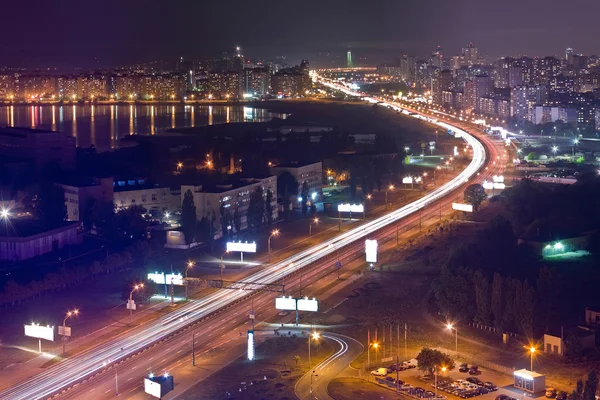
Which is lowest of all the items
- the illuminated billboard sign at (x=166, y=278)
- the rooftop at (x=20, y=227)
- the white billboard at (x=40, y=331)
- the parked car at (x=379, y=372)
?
the parked car at (x=379, y=372)

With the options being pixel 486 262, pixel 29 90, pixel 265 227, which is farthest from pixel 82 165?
pixel 29 90

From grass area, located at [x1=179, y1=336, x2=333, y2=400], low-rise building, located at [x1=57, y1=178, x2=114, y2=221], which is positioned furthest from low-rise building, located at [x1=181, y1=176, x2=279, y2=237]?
grass area, located at [x1=179, y1=336, x2=333, y2=400]

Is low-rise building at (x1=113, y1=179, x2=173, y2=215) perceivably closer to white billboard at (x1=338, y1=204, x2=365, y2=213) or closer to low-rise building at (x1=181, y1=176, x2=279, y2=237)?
low-rise building at (x1=181, y1=176, x2=279, y2=237)

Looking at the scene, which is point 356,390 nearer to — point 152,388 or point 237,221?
point 152,388

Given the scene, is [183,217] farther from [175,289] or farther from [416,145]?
[416,145]

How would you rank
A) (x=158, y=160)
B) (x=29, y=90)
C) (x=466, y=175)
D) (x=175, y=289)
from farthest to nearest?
1. (x=29, y=90)
2. (x=158, y=160)
3. (x=466, y=175)
4. (x=175, y=289)

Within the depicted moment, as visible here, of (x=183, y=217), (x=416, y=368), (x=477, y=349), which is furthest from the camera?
(x=183, y=217)

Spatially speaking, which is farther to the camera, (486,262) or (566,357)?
(486,262)

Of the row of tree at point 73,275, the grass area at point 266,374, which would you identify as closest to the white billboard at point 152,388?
the grass area at point 266,374

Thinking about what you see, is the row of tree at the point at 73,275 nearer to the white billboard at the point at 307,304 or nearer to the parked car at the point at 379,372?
the white billboard at the point at 307,304
